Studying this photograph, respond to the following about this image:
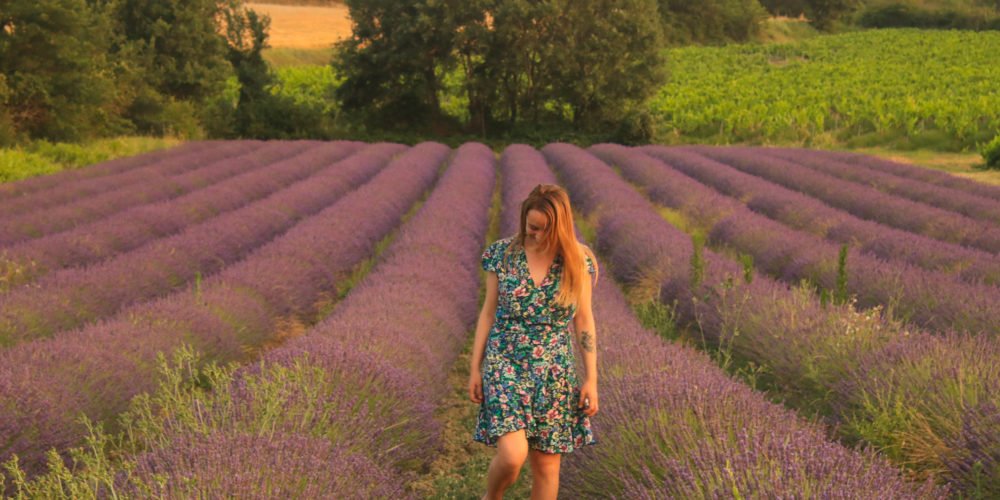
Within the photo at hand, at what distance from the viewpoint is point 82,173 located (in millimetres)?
14164

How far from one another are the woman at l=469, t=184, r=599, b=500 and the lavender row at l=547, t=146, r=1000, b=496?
1271mm

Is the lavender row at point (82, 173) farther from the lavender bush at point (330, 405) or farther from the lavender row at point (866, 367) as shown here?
the lavender row at point (866, 367)

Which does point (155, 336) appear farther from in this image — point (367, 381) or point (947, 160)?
point (947, 160)

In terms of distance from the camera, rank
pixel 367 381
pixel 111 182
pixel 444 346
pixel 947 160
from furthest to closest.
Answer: pixel 947 160
pixel 111 182
pixel 444 346
pixel 367 381

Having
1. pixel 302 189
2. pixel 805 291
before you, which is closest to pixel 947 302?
pixel 805 291

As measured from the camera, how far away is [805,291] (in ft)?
17.8

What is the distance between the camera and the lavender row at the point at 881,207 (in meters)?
8.20

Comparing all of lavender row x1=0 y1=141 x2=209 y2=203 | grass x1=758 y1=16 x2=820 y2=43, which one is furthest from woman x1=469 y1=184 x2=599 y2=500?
grass x1=758 y1=16 x2=820 y2=43

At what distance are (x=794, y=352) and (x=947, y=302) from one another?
1.59m

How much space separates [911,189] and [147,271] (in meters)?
10.5

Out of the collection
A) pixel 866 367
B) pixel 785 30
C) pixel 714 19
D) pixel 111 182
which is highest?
pixel 714 19

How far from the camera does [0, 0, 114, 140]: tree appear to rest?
56.2ft

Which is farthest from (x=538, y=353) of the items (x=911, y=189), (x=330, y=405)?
(x=911, y=189)

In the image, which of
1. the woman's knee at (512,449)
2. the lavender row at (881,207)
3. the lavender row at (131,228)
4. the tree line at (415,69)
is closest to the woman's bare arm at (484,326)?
the woman's knee at (512,449)
